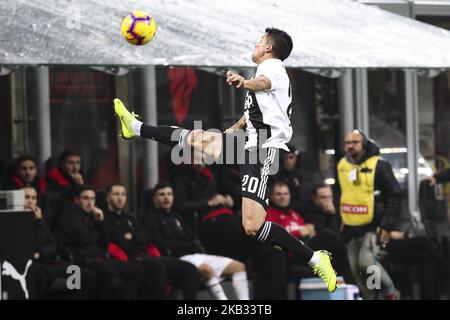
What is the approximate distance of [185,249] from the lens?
48.1 ft

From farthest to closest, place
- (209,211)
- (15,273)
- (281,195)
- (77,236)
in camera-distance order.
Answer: (281,195), (209,211), (77,236), (15,273)

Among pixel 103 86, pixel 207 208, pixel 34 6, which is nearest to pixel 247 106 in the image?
pixel 34 6

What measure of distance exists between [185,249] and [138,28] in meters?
3.30

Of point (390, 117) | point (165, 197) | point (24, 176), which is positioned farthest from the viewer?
point (390, 117)

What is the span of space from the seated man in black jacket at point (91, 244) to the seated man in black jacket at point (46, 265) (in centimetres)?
12

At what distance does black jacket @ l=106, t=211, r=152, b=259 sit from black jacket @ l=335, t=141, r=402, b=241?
217 cm

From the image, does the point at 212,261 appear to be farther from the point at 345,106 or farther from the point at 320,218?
the point at 345,106

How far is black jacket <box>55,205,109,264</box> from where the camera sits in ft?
45.3

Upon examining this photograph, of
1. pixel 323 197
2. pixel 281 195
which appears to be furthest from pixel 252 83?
pixel 323 197

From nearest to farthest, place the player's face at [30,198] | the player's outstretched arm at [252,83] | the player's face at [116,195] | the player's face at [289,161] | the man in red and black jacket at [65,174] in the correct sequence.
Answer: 1. the player's outstretched arm at [252,83]
2. the player's face at [30,198]
3. the player's face at [116,195]
4. the man in red and black jacket at [65,174]
5. the player's face at [289,161]

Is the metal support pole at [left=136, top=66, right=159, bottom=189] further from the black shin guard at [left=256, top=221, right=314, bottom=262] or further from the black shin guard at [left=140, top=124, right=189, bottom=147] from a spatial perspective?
the black shin guard at [left=256, top=221, right=314, bottom=262]

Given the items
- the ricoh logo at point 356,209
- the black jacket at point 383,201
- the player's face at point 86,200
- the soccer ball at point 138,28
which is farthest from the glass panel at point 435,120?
the soccer ball at point 138,28

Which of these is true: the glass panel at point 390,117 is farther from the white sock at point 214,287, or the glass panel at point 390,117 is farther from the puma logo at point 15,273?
the puma logo at point 15,273

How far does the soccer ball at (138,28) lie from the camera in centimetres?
1202
